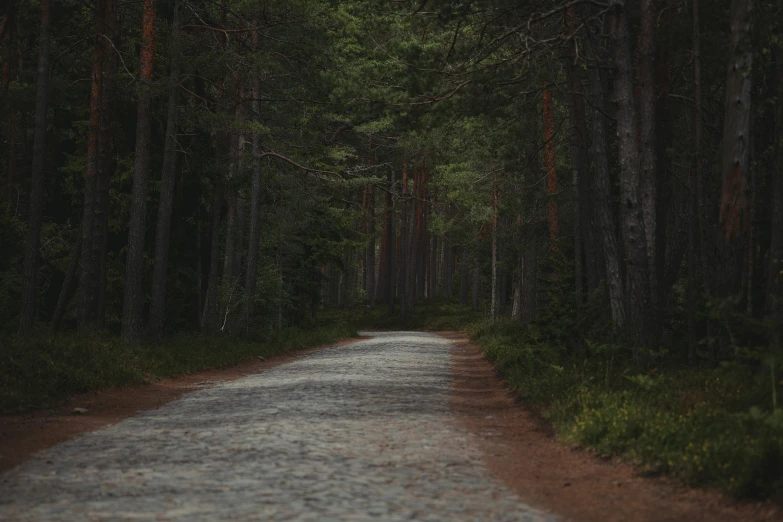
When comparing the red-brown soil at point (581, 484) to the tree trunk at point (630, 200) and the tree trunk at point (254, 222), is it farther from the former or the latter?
the tree trunk at point (254, 222)

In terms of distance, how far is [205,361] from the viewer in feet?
69.6

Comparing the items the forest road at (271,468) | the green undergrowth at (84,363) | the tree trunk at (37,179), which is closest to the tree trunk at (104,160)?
the tree trunk at (37,179)

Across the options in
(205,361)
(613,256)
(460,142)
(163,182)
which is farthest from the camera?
(460,142)

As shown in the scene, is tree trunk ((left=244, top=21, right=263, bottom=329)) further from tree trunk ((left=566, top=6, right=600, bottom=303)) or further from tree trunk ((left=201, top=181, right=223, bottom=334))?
tree trunk ((left=566, top=6, right=600, bottom=303))

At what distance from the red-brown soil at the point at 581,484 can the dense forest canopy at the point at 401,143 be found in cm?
272

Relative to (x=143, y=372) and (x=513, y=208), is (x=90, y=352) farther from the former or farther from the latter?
(x=513, y=208)

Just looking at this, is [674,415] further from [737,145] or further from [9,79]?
[9,79]

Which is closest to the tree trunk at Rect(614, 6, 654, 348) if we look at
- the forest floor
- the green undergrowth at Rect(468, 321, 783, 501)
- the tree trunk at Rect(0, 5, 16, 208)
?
the green undergrowth at Rect(468, 321, 783, 501)

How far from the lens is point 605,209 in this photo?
59.4 feet

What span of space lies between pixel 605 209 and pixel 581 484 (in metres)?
10.9

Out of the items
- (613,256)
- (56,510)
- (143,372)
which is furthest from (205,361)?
(56,510)

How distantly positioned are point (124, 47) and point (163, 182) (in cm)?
799

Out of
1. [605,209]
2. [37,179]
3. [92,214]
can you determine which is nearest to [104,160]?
[92,214]

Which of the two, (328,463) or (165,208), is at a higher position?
(165,208)
